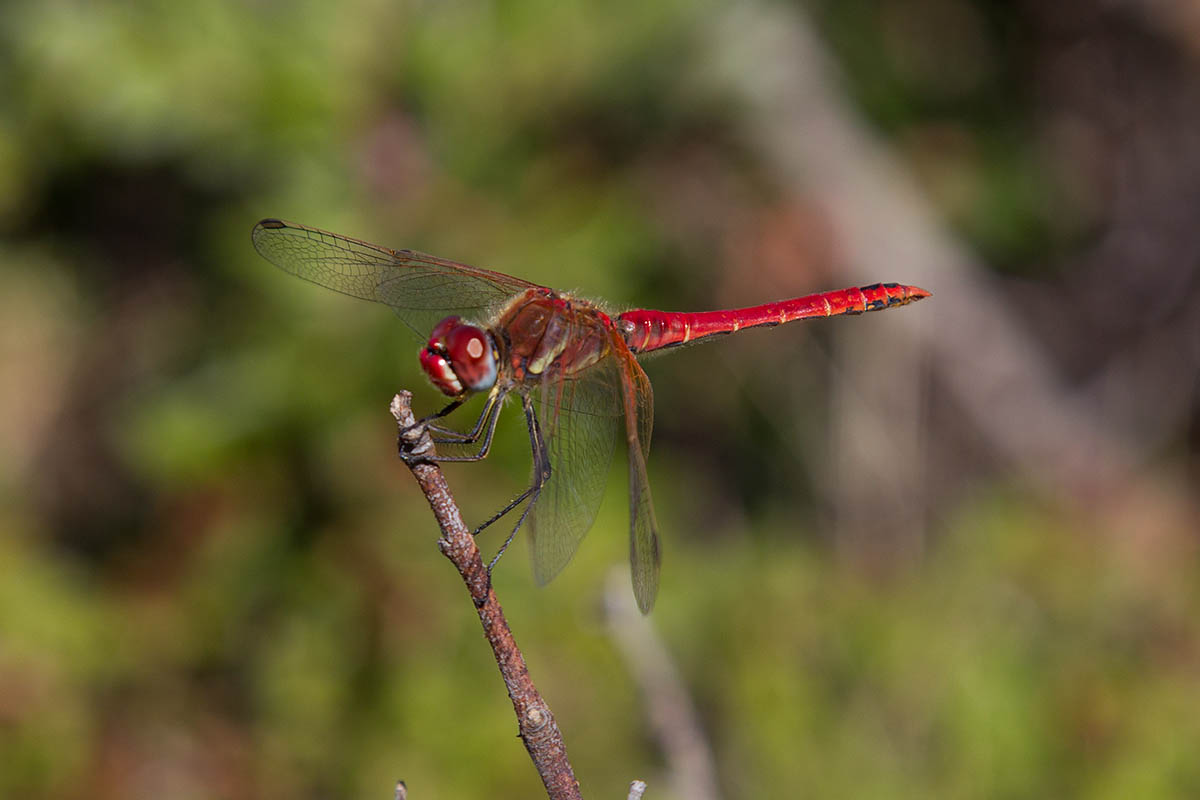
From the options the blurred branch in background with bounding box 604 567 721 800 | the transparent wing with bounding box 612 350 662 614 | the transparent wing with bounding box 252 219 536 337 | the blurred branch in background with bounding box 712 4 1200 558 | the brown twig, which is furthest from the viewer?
the blurred branch in background with bounding box 712 4 1200 558

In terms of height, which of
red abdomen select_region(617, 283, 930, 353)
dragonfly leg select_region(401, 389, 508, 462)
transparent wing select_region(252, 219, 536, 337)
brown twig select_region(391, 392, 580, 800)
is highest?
transparent wing select_region(252, 219, 536, 337)

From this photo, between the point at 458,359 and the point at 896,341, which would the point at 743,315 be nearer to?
the point at 458,359

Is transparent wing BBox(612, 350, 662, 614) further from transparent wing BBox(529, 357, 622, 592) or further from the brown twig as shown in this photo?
the brown twig

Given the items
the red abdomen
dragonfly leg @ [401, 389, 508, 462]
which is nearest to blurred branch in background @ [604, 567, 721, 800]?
dragonfly leg @ [401, 389, 508, 462]

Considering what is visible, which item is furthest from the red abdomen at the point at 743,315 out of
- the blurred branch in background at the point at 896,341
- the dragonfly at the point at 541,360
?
the blurred branch in background at the point at 896,341

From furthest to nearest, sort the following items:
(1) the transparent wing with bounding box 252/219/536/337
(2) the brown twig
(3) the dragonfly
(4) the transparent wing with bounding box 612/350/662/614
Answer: (1) the transparent wing with bounding box 252/219/536/337 → (3) the dragonfly → (4) the transparent wing with bounding box 612/350/662/614 → (2) the brown twig

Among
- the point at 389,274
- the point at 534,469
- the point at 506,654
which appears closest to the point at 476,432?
the point at 534,469

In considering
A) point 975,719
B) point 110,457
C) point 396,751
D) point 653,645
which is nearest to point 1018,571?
point 975,719
